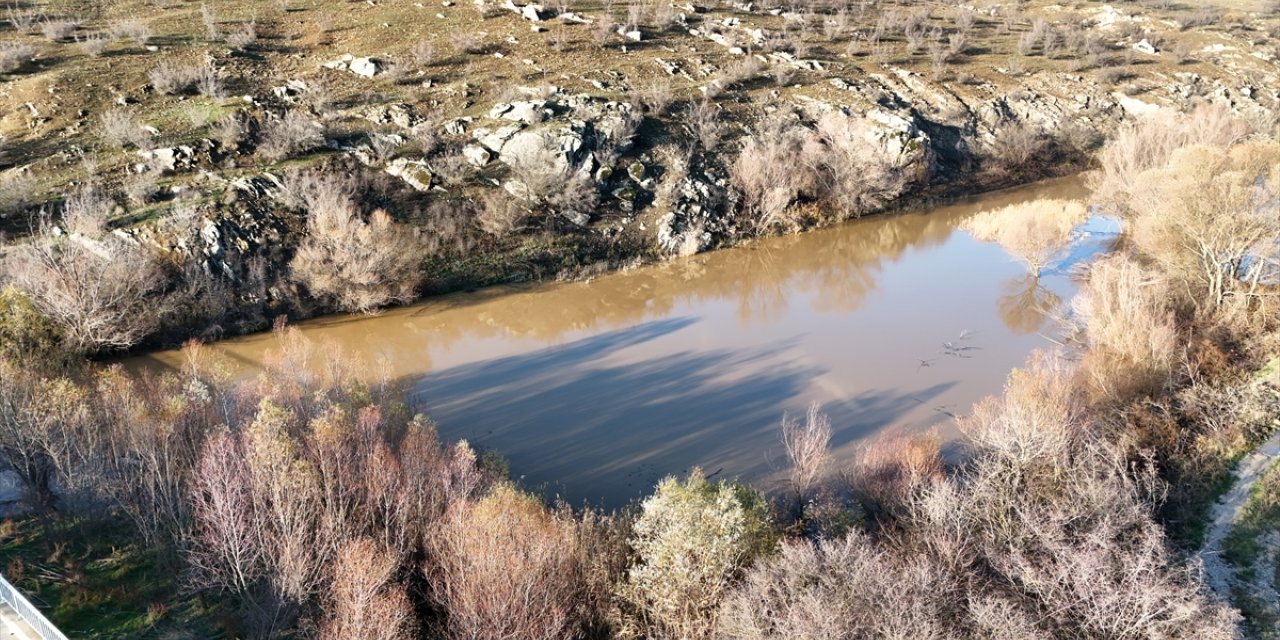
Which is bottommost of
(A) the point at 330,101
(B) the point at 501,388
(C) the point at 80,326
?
(B) the point at 501,388

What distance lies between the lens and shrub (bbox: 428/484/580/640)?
43.3 ft

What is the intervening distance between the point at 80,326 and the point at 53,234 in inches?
266

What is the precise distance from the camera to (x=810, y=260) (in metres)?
40.3

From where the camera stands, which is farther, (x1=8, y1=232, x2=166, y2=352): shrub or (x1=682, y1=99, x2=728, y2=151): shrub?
(x1=682, y1=99, x2=728, y2=151): shrub

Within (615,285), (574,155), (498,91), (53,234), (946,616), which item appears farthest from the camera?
(498,91)

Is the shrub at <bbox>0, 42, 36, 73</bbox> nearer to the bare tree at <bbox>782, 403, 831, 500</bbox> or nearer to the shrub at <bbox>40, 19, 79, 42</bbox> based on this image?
the shrub at <bbox>40, 19, 79, 42</bbox>

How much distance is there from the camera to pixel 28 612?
12.2m

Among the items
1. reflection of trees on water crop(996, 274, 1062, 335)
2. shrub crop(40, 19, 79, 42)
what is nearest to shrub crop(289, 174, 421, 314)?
shrub crop(40, 19, 79, 42)

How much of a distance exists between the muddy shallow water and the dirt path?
7085mm

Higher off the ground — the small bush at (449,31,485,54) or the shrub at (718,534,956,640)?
the small bush at (449,31,485,54)

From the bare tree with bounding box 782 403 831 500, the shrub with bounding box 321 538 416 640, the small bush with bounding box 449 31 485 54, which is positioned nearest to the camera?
the shrub with bounding box 321 538 416 640

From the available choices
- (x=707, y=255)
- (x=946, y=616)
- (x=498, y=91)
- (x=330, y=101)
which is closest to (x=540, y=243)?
(x=707, y=255)

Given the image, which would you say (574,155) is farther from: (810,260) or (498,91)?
(810,260)

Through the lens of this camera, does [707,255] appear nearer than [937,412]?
No
